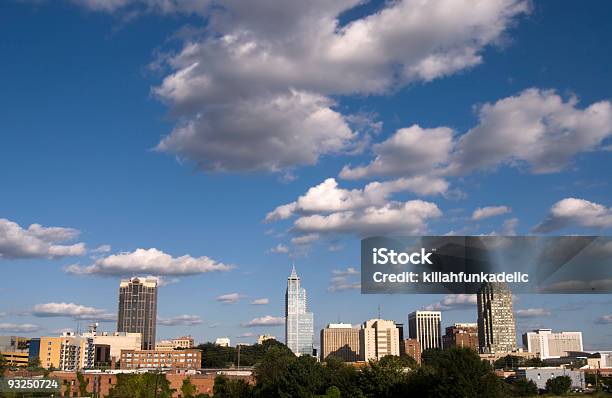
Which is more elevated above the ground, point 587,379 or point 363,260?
point 363,260

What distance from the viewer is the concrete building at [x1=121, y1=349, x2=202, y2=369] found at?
618 ft

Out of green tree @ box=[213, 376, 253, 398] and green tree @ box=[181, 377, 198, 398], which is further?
green tree @ box=[181, 377, 198, 398]

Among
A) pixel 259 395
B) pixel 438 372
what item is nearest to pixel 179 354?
pixel 259 395

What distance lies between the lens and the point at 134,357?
196000 mm

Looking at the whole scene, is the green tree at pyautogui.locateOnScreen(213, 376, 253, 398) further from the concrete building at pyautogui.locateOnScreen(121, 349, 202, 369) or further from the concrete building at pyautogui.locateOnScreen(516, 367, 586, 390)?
the concrete building at pyautogui.locateOnScreen(121, 349, 202, 369)

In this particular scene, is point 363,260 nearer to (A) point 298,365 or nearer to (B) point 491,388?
(B) point 491,388

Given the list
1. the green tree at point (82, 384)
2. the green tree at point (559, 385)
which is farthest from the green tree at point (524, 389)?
the green tree at point (82, 384)

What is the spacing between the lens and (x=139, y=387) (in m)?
87.9

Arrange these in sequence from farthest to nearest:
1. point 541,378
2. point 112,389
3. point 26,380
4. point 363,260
→ point 541,378 < point 112,389 < point 26,380 < point 363,260

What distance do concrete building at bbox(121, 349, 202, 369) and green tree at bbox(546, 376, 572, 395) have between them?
104431mm

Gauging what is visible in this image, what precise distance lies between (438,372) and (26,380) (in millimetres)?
45662

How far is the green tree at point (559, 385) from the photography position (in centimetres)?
10904

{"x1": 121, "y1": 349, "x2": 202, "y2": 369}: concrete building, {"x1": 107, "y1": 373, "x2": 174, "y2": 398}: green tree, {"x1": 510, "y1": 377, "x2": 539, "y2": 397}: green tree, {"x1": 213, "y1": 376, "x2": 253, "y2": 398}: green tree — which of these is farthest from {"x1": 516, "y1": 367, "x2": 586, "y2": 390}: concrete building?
{"x1": 121, "y1": 349, "x2": 202, "y2": 369}: concrete building

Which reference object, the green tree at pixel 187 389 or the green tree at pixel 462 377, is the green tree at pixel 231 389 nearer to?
the green tree at pixel 187 389
